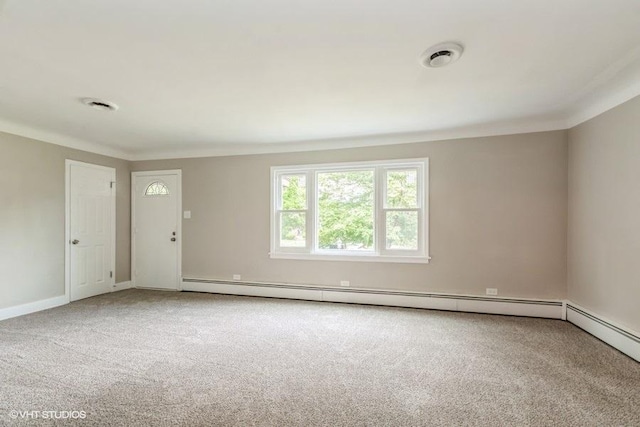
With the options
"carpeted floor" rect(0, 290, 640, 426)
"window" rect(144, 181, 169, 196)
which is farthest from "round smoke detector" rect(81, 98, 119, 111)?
"carpeted floor" rect(0, 290, 640, 426)

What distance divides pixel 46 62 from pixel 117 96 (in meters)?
0.65

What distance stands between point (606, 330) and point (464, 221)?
1718 mm

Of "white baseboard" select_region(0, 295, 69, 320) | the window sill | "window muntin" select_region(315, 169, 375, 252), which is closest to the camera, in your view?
"white baseboard" select_region(0, 295, 69, 320)

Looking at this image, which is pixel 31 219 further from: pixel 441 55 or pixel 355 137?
pixel 441 55

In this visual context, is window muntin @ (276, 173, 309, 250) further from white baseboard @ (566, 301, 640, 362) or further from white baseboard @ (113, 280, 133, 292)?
white baseboard @ (566, 301, 640, 362)

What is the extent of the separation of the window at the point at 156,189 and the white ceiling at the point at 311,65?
1.47 metres

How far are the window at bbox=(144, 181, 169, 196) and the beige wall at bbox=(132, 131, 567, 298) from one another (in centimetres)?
108

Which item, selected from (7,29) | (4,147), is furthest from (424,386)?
(4,147)

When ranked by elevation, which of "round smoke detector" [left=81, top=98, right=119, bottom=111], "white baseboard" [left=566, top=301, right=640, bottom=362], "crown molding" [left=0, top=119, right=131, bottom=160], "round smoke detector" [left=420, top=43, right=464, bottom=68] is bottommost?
"white baseboard" [left=566, top=301, right=640, bottom=362]

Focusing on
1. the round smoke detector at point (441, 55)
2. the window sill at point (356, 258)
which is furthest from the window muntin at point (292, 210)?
the round smoke detector at point (441, 55)

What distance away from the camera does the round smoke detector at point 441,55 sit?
207cm

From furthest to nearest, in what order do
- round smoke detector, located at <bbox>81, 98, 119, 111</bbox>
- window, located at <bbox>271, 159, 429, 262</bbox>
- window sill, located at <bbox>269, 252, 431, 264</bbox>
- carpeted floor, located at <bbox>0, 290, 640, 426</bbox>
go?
window, located at <bbox>271, 159, 429, 262</bbox> < window sill, located at <bbox>269, 252, 431, 264</bbox> < round smoke detector, located at <bbox>81, 98, 119, 111</bbox> < carpeted floor, located at <bbox>0, 290, 640, 426</bbox>

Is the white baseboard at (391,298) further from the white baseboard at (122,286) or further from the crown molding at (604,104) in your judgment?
the crown molding at (604,104)

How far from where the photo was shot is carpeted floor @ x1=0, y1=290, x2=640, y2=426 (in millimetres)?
1910
